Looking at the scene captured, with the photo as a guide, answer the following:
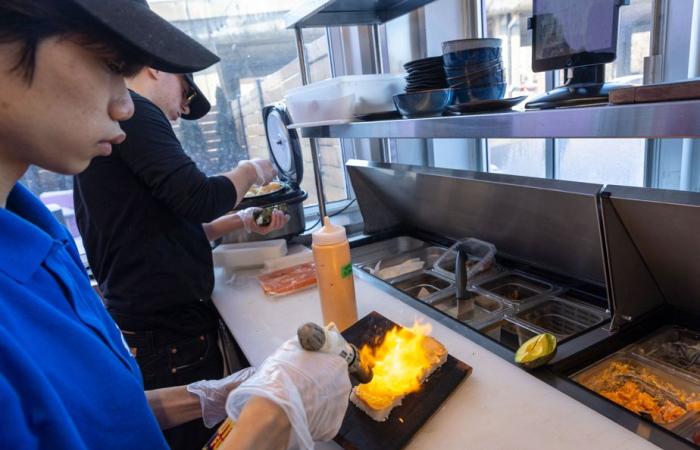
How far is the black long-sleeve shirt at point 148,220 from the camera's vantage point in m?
1.21

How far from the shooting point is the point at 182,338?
54.7 inches

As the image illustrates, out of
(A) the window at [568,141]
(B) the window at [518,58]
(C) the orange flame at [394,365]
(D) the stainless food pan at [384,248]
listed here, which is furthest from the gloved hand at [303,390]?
(B) the window at [518,58]

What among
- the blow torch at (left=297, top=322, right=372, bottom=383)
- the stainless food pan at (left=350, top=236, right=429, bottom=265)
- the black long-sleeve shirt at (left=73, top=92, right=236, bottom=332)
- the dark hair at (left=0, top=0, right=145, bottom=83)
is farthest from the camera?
the stainless food pan at (left=350, top=236, right=429, bottom=265)

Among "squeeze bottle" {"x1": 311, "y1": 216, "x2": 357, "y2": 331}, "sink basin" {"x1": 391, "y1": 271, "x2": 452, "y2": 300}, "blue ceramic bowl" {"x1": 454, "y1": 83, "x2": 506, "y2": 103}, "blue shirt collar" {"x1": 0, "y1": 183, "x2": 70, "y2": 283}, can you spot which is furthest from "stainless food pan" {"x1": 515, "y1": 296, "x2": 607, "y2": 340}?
"blue shirt collar" {"x1": 0, "y1": 183, "x2": 70, "y2": 283}

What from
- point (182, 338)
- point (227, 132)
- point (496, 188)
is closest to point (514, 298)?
point (496, 188)

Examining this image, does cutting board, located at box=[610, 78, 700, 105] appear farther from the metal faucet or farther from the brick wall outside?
the brick wall outside

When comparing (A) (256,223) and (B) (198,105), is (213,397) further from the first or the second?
(B) (198,105)

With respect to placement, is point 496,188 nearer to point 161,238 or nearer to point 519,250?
point 519,250

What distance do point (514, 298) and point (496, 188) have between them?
355 mm

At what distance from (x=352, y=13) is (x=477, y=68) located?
0.98 meters

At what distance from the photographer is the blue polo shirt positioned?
499 millimetres

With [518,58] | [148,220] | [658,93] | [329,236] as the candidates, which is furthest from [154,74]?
[518,58]

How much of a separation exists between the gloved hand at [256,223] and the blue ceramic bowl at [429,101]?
0.82 meters

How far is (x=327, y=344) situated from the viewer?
28.6 inches
